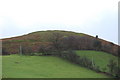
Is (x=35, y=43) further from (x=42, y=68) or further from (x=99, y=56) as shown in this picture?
(x=42, y=68)

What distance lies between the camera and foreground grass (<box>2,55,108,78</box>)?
38.9 m

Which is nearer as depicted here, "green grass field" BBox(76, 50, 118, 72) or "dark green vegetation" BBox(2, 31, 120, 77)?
"dark green vegetation" BBox(2, 31, 120, 77)

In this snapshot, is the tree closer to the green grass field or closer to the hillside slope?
the hillside slope

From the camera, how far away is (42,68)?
147 ft

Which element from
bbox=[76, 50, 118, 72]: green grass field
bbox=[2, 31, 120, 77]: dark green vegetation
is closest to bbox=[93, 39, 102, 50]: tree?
bbox=[2, 31, 120, 77]: dark green vegetation

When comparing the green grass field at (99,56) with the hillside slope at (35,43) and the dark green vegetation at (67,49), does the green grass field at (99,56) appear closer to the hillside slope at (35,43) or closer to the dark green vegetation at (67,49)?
the dark green vegetation at (67,49)

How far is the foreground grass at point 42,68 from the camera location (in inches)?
1532

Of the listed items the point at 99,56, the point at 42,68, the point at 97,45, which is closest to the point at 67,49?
the point at 99,56

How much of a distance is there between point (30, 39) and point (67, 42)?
1467 cm

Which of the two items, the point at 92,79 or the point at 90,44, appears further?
the point at 90,44

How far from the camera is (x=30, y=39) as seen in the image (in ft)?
241

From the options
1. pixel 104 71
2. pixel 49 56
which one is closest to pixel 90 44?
pixel 49 56

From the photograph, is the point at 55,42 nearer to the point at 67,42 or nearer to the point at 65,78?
the point at 67,42

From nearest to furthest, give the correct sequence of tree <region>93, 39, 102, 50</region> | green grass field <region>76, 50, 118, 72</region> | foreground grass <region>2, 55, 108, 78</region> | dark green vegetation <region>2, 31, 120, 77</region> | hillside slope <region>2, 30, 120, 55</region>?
foreground grass <region>2, 55, 108, 78</region> < dark green vegetation <region>2, 31, 120, 77</region> < green grass field <region>76, 50, 118, 72</region> < hillside slope <region>2, 30, 120, 55</region> < tree <region>93, 39, 102, 50</region>
